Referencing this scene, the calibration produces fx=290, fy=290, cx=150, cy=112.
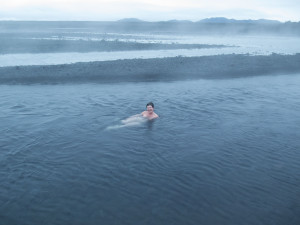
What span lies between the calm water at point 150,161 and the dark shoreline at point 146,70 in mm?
4202

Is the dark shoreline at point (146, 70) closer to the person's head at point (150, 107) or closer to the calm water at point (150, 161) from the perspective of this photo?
the calm water at point (150, 161)

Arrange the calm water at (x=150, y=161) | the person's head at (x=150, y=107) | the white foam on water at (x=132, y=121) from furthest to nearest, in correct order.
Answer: the person's head at (x=150, y=107), the white foam on water at (x=132, y=121), the calm water at (x=150, y=161)

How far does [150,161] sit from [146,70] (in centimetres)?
1407

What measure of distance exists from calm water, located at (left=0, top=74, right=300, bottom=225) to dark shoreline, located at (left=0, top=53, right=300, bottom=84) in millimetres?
4202

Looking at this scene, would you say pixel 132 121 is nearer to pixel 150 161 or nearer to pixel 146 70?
pixel 150 161

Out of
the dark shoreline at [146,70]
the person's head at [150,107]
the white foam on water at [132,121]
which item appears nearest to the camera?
the white foam on water at [132,121]

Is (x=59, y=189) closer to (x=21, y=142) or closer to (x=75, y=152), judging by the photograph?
(x=75, y=152)

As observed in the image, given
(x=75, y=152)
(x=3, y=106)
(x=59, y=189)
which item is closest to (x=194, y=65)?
(x=3, y=106)

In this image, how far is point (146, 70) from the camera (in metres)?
21.9

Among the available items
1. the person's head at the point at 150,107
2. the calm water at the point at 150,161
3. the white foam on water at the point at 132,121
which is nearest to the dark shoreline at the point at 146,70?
the calm water at the point at 150,161

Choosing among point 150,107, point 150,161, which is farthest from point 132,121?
point 150,161

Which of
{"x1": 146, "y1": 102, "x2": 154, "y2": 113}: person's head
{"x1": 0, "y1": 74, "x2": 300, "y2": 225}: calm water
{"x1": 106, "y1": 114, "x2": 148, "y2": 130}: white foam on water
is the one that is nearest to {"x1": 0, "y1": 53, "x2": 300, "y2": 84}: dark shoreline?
{"x1": 0, "y1": 74, "x2": 300, "y2": 225}: calm water

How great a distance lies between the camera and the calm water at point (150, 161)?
6.32 m

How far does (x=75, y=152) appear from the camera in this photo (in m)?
9.25
